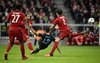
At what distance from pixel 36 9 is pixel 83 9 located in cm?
443

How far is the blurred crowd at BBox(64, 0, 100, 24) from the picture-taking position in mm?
27641

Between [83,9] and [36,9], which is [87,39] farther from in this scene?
[36,9]

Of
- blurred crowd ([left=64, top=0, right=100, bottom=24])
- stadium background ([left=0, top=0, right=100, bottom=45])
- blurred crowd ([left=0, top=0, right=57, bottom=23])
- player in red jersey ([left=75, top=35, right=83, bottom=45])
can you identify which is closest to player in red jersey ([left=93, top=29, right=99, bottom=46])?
stadium background ([left=0, top=0, right=100, bottom=45])

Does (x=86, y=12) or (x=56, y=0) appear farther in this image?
(x=56, y=0)

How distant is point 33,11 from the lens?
2695cm

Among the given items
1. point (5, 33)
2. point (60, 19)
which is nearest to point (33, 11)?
point (5, 33)

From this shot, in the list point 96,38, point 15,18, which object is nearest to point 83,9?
point 96,38

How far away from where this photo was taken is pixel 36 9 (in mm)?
27453

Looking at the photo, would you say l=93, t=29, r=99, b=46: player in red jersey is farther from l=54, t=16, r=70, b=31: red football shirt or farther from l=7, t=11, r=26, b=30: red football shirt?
l=7, t=11, r=26, b=30: red football shirt

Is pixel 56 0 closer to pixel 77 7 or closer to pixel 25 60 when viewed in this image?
pixel 77 7

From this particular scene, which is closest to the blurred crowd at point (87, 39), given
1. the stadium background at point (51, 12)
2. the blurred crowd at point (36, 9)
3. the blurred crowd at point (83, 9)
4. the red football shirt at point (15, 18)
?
the stadium background at point (51, 12)

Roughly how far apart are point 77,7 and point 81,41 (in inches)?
174

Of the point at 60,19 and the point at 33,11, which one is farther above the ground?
the point at 60,19

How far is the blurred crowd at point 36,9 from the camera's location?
2650 cm
